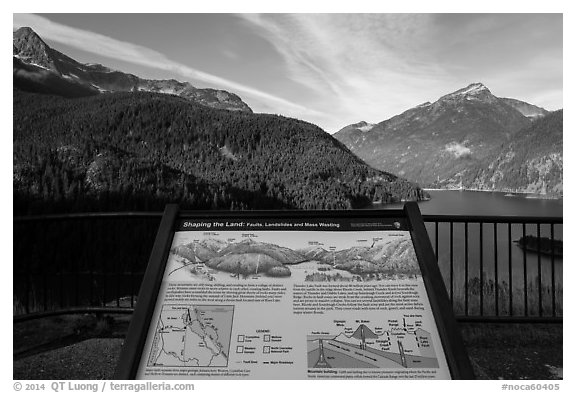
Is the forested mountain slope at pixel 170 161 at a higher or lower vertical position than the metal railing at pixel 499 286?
higher

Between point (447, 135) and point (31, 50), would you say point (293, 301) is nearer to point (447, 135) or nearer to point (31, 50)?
point (31, 50)

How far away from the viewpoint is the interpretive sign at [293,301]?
65.7 inches

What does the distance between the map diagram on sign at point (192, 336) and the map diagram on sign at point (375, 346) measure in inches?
15.1

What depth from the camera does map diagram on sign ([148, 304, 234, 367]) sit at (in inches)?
66.5

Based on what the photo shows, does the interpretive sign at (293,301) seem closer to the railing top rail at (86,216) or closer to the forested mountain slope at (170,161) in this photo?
the railing top rail at (86,216)

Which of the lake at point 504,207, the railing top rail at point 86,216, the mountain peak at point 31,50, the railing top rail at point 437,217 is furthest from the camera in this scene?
the mountain peak at point 31,50

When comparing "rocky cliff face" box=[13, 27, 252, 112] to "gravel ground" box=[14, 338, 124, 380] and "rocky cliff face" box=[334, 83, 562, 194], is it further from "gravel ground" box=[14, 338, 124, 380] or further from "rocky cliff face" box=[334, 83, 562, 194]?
"rocky cliff face" box=[334, 83, 562, 194]

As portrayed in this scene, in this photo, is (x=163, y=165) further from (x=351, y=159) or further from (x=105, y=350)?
(x=105, y=350)

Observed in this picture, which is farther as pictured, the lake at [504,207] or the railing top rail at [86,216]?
the lake at [504,207]

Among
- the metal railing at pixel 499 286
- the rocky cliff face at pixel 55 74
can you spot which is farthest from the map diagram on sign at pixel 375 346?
the rocky cliff face at pixel 55 74

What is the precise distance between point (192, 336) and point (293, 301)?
1.57 ft

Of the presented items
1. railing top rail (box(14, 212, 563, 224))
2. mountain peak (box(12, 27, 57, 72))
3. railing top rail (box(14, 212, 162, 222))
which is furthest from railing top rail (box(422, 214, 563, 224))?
mountain peak (box(12, 27, 57, 72))

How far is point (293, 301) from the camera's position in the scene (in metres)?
1.88

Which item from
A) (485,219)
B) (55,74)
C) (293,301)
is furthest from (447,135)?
(293,301)
